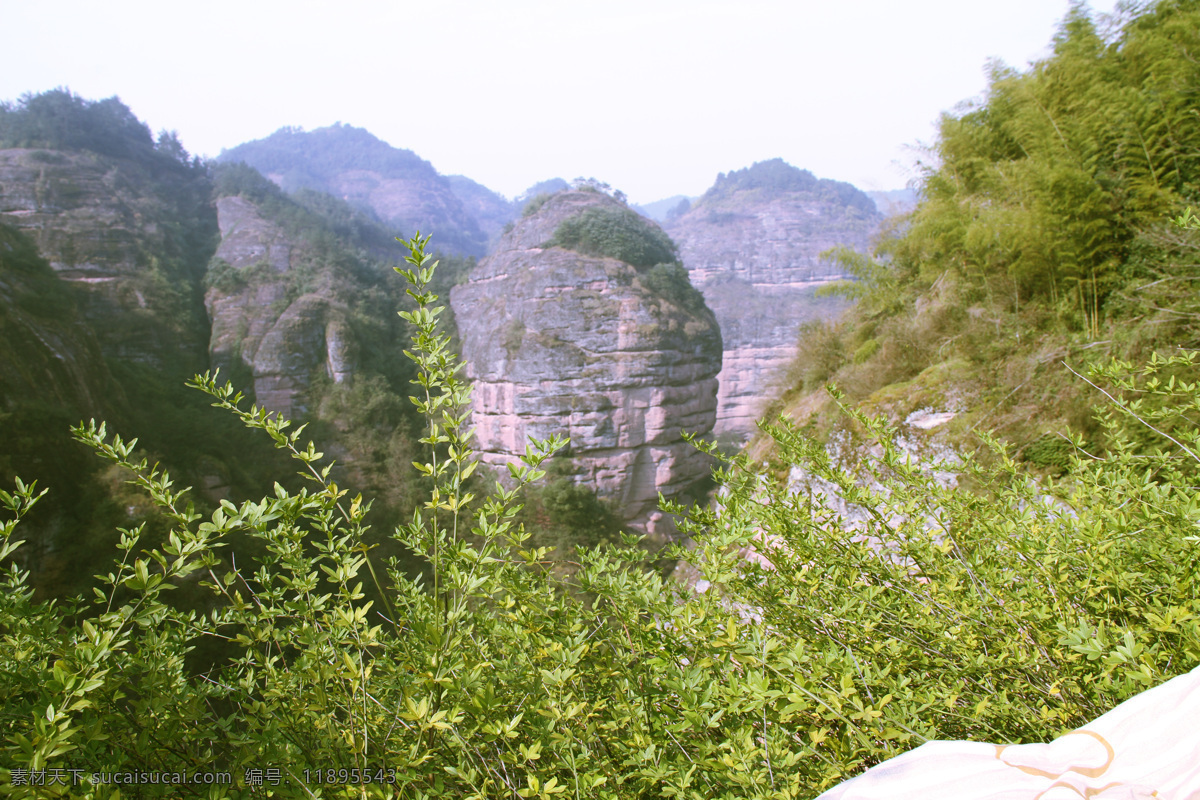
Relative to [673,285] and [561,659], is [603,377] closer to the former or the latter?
[673,285]

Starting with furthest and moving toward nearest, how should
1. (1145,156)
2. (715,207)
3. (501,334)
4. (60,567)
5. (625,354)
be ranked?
(715,207), (501,334), (625,354), (60,567), (1145,156)

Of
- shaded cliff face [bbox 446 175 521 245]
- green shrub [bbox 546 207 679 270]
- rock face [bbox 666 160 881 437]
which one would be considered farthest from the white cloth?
shaded cliff face [bbox 446 175 521 245]

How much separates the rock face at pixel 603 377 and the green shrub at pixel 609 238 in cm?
86

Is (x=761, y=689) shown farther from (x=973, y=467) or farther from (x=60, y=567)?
(x=60, y=567)

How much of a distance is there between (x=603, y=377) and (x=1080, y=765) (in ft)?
62.1

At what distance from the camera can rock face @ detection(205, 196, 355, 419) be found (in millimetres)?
20406

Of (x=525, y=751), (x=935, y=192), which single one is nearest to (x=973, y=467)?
(x=525, y=751)

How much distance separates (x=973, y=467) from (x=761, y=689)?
1.58m

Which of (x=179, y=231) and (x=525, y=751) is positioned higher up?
(x=179, y=231)

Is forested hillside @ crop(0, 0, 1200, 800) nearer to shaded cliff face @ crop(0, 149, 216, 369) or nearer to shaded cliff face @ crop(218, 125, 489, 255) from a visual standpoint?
shaded cliff face @ crop(0, 149, 216, 369)

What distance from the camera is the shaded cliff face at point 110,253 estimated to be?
61.3ft

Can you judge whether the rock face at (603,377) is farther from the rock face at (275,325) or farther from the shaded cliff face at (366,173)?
the shaded cliff face at (366,173)

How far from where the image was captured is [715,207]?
57062 millimetres

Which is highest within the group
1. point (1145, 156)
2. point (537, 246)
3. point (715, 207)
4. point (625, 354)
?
point (715, 207)
